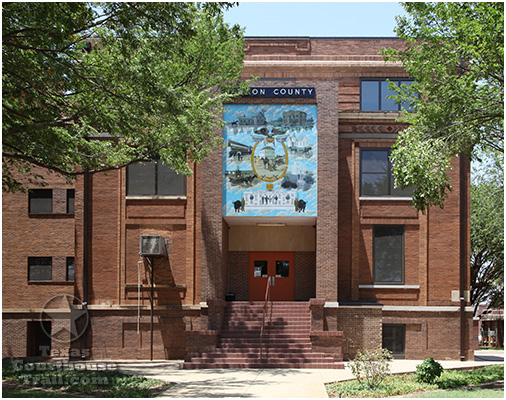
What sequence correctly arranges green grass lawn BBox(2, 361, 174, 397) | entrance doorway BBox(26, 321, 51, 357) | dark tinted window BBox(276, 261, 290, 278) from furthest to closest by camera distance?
dark tinted window BBox(276, 261, 290, 278)
entrance doorway BBox(26, 321, 51, 357)
green grass lawn BBox(2, 361, 174, 397)

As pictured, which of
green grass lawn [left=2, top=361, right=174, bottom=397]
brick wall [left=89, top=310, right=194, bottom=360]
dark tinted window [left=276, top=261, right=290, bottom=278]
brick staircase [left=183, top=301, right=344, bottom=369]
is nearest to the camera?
green grass lawn [left=2, top=361, right=174, bottom=397]

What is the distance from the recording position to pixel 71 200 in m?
26.5

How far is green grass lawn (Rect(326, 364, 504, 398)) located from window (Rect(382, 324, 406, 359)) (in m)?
6.81

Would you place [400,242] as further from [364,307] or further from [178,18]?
[178,18]

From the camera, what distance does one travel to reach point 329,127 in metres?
25.1

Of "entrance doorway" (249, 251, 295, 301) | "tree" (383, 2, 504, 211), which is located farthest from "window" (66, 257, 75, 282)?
"tree" (383, 2, 504, 211)

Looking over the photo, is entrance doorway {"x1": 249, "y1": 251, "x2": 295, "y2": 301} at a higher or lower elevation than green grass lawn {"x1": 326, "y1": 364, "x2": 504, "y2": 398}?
higher

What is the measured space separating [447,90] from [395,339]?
11840 millimetres

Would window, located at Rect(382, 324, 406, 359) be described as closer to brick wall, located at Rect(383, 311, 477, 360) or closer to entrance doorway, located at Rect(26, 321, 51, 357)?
brick wall, located at Rect(383, 311, 477, 360)

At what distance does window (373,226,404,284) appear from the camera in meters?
26.1

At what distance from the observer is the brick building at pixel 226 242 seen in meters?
24.8

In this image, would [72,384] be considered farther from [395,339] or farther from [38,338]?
[395,339]

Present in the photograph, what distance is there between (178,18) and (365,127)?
13.4 meters

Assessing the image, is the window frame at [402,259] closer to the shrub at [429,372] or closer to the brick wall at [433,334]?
the brick wall at [433,334]
